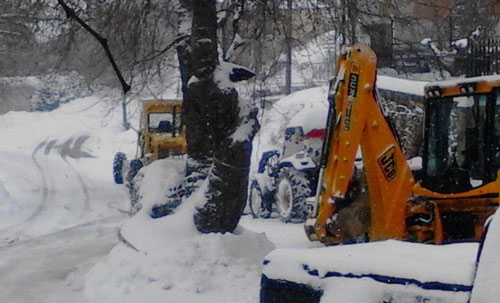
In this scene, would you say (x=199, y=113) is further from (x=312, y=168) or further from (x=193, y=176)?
(x=312, y=168)

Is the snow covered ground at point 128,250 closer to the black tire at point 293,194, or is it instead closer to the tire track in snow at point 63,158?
the tire track in snow at point 63,158

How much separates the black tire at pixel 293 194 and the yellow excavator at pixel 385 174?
5932 mm

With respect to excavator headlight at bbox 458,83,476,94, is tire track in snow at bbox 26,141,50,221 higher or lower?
lower

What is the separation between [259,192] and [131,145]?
26.9m

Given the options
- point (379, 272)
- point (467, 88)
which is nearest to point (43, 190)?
point (467, 88)

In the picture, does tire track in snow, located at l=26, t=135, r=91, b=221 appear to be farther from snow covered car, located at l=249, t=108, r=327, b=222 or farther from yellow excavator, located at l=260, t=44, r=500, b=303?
yellow excavator, located at l=260, t=44, r=500, b=303

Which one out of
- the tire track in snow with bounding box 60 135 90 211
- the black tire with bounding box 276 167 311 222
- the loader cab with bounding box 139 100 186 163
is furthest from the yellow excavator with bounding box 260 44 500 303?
the tire track in snow with bounding box 60 135 90 211

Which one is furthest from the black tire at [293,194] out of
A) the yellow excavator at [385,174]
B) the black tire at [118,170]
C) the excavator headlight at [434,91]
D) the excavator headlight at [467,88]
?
the black tire at [118,170]

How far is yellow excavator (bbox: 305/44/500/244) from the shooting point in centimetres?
895

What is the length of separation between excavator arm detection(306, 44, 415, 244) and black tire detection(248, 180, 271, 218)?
7657mm

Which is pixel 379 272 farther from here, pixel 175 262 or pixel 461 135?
pixel 461 135

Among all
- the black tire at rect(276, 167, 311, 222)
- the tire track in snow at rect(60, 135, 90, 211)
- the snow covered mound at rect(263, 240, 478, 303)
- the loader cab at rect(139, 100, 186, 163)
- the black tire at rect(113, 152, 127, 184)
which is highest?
the snow covered mound at rect(263, 240, 478, 303)

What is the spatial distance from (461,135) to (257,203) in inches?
319

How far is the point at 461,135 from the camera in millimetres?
9414
